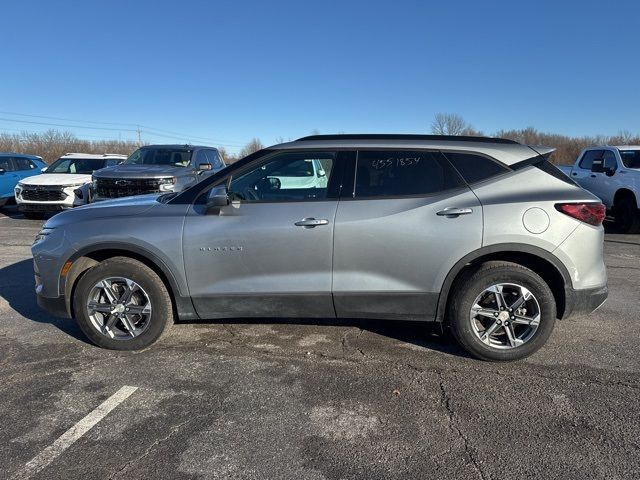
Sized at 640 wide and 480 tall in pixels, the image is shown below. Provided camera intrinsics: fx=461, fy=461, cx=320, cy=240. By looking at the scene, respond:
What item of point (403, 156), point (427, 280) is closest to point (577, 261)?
point (427, 280)

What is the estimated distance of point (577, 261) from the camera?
11.8 feet

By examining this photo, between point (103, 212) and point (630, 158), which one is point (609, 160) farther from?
point (103, 212)

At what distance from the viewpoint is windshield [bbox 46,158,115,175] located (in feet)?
44.9

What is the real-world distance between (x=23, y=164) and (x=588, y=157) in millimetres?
16622

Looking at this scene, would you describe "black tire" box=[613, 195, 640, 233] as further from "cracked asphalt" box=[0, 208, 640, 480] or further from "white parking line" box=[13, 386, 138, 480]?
"white parking line" box=[13, 386, 138, 480]

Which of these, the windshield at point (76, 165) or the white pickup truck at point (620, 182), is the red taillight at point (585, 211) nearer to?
the white pickup truck at point (620, 182)

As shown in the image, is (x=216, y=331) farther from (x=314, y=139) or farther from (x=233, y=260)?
(x=314, y=139)

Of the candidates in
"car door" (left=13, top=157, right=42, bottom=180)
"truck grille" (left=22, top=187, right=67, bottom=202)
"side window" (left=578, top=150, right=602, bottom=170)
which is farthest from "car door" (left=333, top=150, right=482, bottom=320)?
"car door" (left=13, top=157, right=42, bottom=180)

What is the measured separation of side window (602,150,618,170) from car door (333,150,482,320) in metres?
9.04

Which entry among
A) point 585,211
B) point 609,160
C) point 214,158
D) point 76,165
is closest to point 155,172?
point 214,158

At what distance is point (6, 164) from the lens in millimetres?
13859

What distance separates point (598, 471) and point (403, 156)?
248 cm

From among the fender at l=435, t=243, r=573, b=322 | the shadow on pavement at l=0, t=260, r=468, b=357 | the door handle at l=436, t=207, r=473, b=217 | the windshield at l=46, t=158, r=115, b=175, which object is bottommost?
the shadow on pavement at l=0, t=260, r=468, b=357

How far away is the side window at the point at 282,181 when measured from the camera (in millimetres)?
3854
